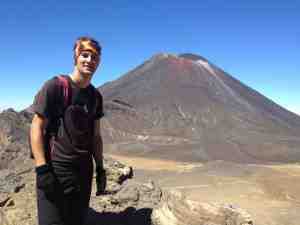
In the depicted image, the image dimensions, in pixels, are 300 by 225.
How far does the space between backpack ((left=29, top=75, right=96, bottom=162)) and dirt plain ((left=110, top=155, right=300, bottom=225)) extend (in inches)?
204

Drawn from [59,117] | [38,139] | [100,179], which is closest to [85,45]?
[59,117]

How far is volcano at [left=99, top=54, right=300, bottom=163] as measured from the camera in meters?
30.4

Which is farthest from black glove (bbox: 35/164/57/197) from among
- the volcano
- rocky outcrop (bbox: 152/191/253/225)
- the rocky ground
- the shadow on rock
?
the volcano

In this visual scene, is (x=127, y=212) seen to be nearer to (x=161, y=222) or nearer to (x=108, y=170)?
(x=161, y=222)

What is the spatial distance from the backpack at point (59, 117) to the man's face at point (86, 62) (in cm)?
11

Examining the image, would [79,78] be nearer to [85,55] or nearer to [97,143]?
[85,55]

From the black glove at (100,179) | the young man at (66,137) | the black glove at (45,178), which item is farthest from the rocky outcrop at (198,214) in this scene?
the black glove at (45,178)

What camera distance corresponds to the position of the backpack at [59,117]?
2.60 metres

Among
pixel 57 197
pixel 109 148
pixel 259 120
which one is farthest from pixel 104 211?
pixel 259 120

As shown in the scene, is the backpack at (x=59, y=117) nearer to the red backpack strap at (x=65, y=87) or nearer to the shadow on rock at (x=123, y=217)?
the red backpack strap at (x=65, y=87)

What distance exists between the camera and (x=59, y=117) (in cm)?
263

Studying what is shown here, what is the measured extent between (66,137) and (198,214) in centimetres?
191

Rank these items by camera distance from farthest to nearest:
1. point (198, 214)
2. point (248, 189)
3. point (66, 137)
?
point (248, 189)
point (198, 214)
point (66, 137)

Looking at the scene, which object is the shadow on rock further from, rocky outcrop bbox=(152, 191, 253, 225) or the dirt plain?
the dirt plain
